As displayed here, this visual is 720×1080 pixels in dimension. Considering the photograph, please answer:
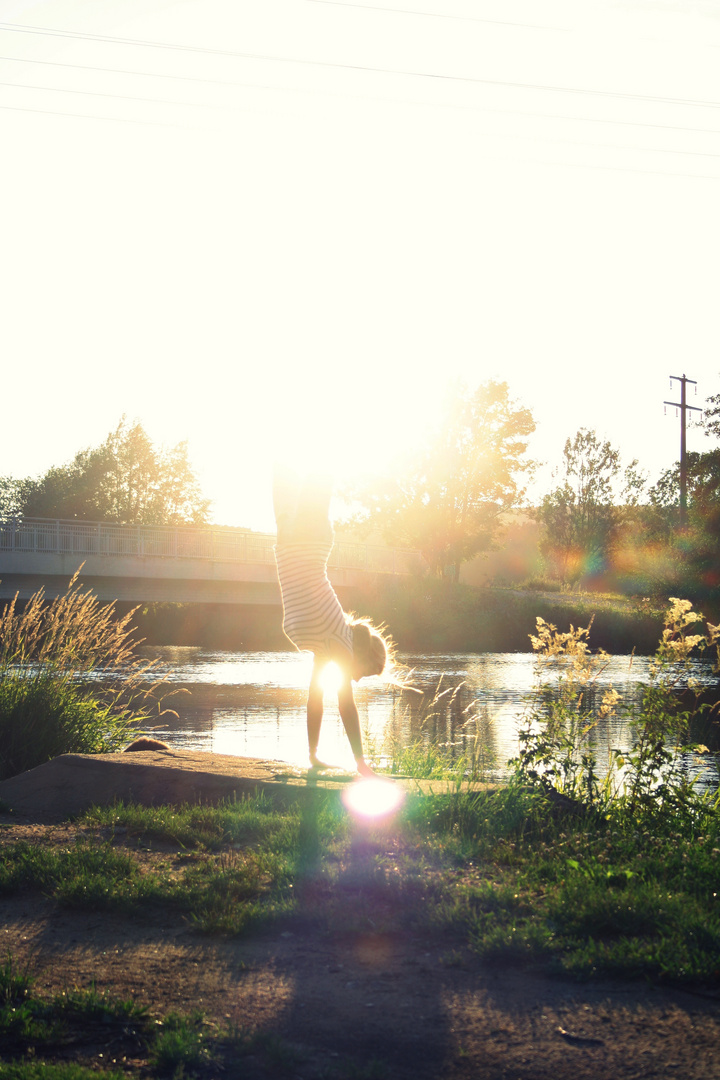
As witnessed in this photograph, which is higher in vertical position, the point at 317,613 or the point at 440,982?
the point at 317,613

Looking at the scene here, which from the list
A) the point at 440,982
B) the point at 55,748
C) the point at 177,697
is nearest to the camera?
the point at 440,982

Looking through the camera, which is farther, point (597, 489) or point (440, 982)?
point (597, 489)

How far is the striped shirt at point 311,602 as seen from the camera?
19.2ft

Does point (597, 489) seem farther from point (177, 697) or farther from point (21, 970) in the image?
point (21, 970)

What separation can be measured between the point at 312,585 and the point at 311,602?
113mm

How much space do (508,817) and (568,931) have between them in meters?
1.41

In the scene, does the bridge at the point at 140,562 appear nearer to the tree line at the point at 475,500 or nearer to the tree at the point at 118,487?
the tree line at the point at 475,500

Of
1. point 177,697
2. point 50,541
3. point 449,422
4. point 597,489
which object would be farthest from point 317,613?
point 597,489

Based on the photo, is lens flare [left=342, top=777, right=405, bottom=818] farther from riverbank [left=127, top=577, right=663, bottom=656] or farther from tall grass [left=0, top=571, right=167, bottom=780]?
riverbank [left=127, top=577, right=663, bottom=656]

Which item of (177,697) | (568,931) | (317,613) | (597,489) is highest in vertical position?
(597,489)

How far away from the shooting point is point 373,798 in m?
4.93

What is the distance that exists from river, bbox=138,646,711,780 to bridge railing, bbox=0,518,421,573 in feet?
14.9

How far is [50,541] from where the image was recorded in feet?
102

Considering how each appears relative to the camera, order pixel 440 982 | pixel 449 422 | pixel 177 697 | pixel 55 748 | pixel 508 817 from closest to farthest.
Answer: pixel 440 982
pixel 508 817
pixel 55 748
pixel 177 697
pixel 449 422
